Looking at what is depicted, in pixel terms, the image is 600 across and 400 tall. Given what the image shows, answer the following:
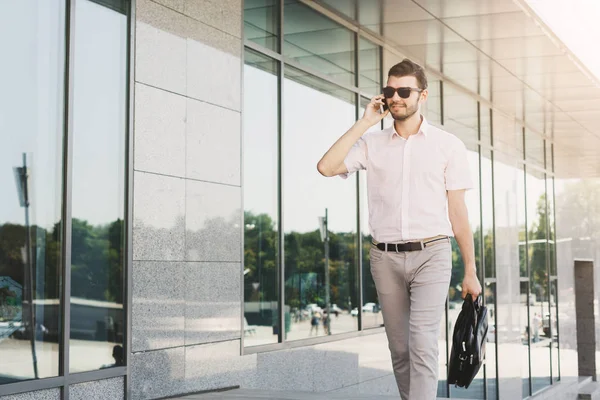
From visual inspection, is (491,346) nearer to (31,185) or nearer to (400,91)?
(31,185)

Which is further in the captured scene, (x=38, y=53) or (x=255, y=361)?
(x=255, y=361)

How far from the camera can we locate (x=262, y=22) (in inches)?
328

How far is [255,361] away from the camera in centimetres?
777

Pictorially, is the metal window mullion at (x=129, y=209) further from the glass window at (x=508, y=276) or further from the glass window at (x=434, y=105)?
the glass window at (x=508, y=276)

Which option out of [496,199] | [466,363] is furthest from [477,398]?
[466,363]

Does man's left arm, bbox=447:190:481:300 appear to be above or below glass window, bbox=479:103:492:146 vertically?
below

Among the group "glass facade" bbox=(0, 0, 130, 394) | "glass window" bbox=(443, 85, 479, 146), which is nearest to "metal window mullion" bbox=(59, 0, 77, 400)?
"glass facade" bbox=(0, 0, 130, 394)

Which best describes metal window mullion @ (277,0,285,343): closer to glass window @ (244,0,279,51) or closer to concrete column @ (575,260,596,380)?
glass window @ (244,0,279,51)

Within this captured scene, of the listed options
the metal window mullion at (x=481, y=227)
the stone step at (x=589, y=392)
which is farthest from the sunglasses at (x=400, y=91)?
the stone step at (x=589, y=392)

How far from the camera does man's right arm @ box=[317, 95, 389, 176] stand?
453cm

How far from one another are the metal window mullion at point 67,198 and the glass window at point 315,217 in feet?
10.3

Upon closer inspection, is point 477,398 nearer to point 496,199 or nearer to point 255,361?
point 496,199

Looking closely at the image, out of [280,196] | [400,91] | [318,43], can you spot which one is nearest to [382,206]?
[400,91]

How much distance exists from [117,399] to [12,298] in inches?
45.9
